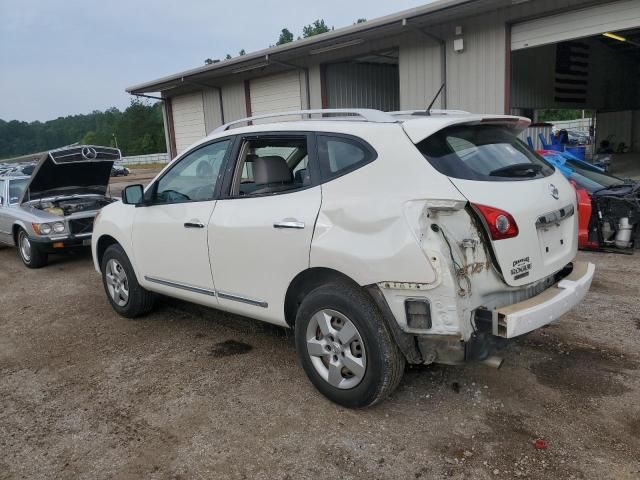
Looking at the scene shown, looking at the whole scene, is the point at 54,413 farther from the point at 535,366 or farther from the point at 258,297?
the point at 535,366

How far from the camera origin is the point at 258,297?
12.4ft

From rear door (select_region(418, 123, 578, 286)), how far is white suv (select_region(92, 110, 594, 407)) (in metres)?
0.01

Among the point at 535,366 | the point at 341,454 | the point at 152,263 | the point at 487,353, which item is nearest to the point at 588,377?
the point at 535,366

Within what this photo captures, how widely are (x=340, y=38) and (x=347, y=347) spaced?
32.3 feet

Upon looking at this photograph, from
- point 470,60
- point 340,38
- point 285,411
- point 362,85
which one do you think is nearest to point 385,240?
point 285,411

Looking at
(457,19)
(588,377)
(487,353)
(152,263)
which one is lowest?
(588,377)

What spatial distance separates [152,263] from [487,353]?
118 inches

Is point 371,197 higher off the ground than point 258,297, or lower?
higher

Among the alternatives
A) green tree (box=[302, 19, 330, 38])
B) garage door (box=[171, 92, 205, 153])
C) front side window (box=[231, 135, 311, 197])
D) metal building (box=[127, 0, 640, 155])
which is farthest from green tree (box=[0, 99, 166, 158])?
front side window (box=[231, 135, 311, 197])

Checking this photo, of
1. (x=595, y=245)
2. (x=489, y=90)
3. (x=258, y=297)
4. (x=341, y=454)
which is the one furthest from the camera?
(x=489, y=90)

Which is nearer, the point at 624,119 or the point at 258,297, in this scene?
the point at 258,297

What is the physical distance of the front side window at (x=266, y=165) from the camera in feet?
13.0

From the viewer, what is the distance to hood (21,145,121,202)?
26.6 ft

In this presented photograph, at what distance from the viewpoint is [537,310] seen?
299 cm
